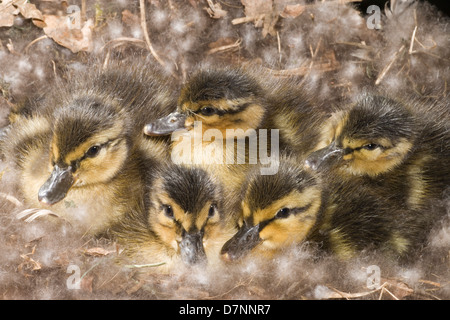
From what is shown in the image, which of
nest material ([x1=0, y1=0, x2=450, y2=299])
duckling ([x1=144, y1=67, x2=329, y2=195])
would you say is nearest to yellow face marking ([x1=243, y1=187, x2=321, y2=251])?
duckling ([x1=144, y1=67, x2=329, y2=195])

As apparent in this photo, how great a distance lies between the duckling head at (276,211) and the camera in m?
2.33

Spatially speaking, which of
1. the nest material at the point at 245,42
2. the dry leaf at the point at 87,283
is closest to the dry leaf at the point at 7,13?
the nest material at the point at 245,42

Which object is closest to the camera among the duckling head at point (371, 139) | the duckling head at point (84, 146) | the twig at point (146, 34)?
the duckling head at point (84, 146)

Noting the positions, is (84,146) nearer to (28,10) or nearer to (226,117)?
(226,117)

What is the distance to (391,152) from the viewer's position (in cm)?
262

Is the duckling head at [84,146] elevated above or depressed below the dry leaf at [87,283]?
above

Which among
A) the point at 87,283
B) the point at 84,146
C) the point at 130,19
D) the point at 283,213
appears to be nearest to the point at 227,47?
the point at 130,19

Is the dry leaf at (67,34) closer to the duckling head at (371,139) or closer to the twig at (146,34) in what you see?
the twig at (146,34)

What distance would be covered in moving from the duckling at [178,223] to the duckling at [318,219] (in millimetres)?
106

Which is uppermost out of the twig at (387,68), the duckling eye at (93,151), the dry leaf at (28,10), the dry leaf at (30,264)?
the dry leaf at (28,10)

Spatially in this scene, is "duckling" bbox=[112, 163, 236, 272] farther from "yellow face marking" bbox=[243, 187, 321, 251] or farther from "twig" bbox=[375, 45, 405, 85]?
"twig" bbox=[375, 45, 405, 85]

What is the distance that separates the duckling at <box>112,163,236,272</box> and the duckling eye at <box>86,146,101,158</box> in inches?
9.6

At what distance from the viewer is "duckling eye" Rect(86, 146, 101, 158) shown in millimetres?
2517

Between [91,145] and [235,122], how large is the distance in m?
0.61
